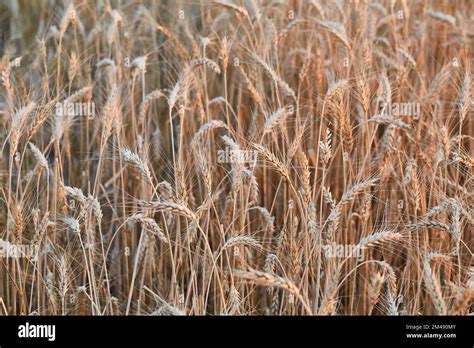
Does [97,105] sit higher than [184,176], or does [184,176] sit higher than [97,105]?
[97,105]

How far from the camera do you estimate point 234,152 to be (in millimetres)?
2881

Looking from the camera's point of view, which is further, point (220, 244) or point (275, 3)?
point (275, 3)

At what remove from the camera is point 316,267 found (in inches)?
115

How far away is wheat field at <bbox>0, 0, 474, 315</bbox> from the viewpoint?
284 centimetres

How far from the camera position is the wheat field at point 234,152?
2.84m

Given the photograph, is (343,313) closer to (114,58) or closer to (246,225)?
(246,225)

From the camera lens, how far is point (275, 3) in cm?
305
